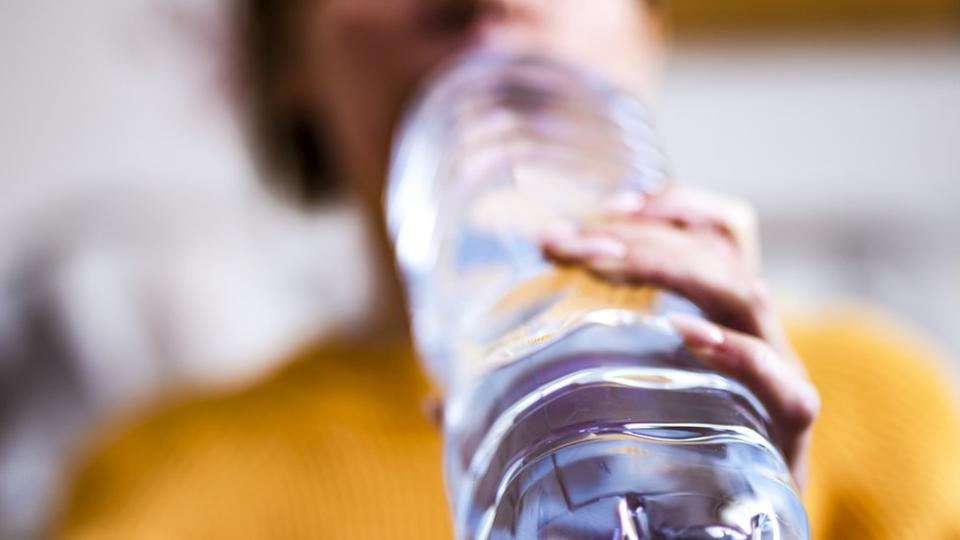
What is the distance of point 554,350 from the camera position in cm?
17

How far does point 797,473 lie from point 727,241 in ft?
0.17

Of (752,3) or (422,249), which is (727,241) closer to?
(422,249)

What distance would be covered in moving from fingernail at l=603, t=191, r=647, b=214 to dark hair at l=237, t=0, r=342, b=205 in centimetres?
34

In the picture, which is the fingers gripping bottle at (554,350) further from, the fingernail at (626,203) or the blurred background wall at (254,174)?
the blurred background wall at (254,174)

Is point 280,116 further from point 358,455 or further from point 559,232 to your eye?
point 559,232

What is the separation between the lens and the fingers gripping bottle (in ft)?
0.47

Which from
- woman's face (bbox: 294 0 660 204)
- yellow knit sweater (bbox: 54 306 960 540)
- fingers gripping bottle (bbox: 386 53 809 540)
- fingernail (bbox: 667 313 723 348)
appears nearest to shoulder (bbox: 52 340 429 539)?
yellow knit sweater (bbox: 54 306 960 540)

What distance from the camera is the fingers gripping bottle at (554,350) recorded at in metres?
0.14

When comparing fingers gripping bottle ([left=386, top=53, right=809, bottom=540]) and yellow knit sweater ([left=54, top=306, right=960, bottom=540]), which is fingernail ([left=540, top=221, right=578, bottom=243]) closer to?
fingers gripping bottle ([left=386, top=53, right=809, bottom=540])

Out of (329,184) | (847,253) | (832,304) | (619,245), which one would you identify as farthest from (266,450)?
(847,253)

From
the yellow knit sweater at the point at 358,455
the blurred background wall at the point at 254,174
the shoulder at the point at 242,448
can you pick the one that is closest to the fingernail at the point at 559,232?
the yellow knit sweater at the point at 358,455

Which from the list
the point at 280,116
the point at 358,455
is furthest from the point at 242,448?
the point at 280,116

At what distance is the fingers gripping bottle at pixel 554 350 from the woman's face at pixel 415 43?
0.01 metres

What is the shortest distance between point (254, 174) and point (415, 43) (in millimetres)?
583
